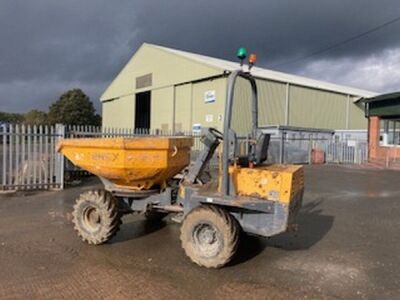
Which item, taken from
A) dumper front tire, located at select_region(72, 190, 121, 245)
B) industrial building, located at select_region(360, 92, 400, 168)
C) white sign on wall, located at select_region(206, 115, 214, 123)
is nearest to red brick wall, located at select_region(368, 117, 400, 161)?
industrial building, located at select_region(360, 92, 400, 168)

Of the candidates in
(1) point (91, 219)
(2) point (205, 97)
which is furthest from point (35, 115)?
(1) point (91, 219)

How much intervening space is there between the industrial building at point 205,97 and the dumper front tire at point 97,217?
18556mm

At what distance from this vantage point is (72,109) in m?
59.0

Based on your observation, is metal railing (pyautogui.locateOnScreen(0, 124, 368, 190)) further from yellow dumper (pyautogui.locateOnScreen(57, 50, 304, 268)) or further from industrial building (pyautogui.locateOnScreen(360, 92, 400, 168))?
industrial building (pyautogui.locateOnScreen(360, 92, 400, 168))

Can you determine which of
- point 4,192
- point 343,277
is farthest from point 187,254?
point 4,192

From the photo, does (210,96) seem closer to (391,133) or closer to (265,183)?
(391,133)

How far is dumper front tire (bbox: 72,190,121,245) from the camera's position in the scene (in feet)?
18.0

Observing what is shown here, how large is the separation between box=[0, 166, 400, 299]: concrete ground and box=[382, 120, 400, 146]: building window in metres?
18.1

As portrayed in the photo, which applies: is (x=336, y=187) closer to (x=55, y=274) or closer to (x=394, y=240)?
(x=394, y=240)

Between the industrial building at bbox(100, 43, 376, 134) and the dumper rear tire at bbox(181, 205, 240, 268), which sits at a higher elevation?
the industrial building at bbox(100, 43, 376, 134)

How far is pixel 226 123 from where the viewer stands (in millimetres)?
4570

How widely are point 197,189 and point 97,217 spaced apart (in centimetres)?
179

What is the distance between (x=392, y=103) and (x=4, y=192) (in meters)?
22.3

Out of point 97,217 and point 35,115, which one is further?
point 35,115
